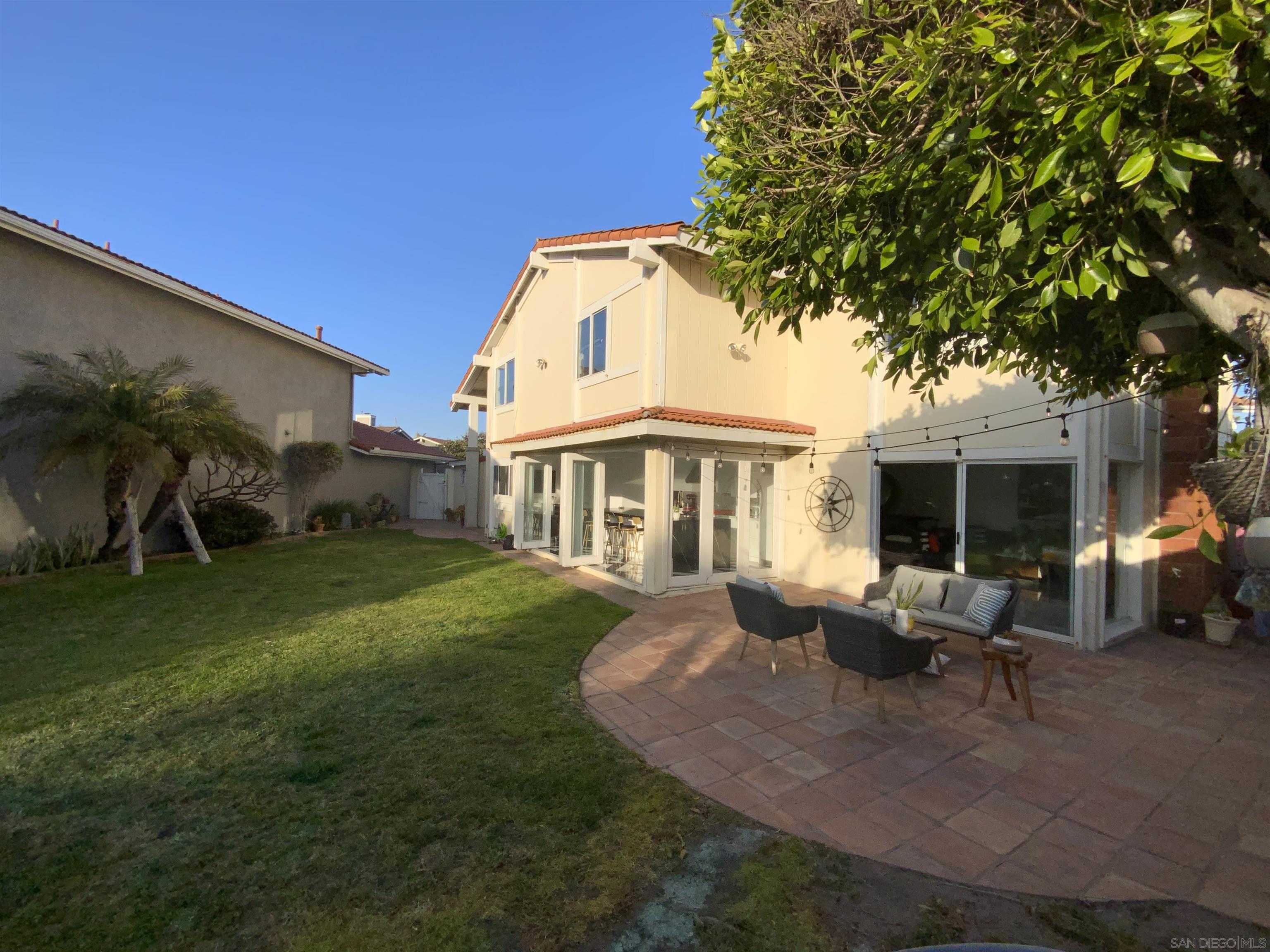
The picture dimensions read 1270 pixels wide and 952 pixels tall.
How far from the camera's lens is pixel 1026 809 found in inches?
140

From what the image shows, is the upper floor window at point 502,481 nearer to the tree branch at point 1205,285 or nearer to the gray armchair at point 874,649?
the gray armchair at point 874,649

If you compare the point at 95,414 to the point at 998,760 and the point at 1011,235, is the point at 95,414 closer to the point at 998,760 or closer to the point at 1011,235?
the point at 1011,235

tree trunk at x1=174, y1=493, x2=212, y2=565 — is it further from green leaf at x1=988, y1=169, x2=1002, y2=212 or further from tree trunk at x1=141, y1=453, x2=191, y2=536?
green leaf at x1=988, y1=169, x2=1002, y2=212

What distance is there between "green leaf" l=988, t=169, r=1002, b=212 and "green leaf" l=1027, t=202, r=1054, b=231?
130 millimetres

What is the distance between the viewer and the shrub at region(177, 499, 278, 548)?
511 inches

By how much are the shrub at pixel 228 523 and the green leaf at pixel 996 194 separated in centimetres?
1569

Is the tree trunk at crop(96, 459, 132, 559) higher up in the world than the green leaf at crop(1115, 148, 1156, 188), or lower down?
lower down

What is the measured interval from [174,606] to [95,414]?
4036 mm

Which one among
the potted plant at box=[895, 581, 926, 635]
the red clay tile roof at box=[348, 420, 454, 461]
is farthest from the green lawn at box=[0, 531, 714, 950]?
the red clay tile roof at box=[348, 420, 454, 461]

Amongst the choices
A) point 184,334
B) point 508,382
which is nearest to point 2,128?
point 184,334

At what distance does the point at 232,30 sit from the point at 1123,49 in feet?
41.9

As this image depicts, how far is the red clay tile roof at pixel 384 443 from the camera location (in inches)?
808

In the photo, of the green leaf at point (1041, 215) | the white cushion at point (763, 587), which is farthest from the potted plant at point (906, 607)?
the green leaf at point (1041, 215)

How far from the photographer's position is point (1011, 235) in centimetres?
215
